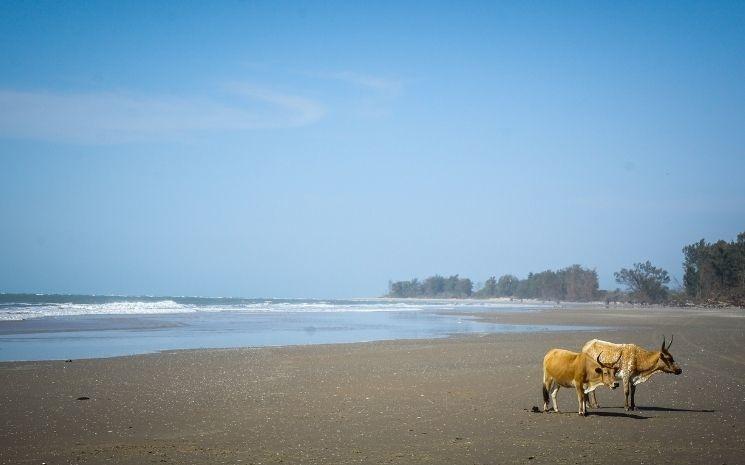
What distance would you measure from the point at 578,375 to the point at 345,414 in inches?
171

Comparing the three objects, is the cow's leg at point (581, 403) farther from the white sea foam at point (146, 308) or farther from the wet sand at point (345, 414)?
the white sea foam at point (146, 308)

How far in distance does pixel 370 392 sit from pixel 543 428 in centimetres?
455

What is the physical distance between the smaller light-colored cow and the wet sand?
1.48ft

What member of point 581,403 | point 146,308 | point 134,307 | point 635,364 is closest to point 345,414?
point 581,403

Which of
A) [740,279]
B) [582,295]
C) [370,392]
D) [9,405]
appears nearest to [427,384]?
[370,392]

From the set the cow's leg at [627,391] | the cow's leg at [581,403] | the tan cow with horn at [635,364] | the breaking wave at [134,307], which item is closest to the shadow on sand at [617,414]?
the cow's leg at [581,403]

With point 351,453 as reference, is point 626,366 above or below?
above

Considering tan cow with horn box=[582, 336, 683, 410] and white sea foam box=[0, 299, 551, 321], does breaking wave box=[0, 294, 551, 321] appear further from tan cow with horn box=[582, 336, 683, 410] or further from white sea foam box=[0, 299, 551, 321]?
tan cow with horn box=[582, 336, 683, 410]

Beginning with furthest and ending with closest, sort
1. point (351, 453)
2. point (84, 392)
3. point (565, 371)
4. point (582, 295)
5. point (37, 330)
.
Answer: point (582, 295), point (37, 330), point (84, 392), point (565, 371), point (351, 453)

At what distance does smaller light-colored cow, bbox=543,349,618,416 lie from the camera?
11.1 m

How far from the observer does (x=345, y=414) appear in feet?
36.4

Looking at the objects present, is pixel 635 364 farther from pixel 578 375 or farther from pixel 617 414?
pixel 578 375

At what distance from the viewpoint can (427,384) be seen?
14656 mm

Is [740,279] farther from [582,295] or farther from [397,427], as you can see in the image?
[397,427]
